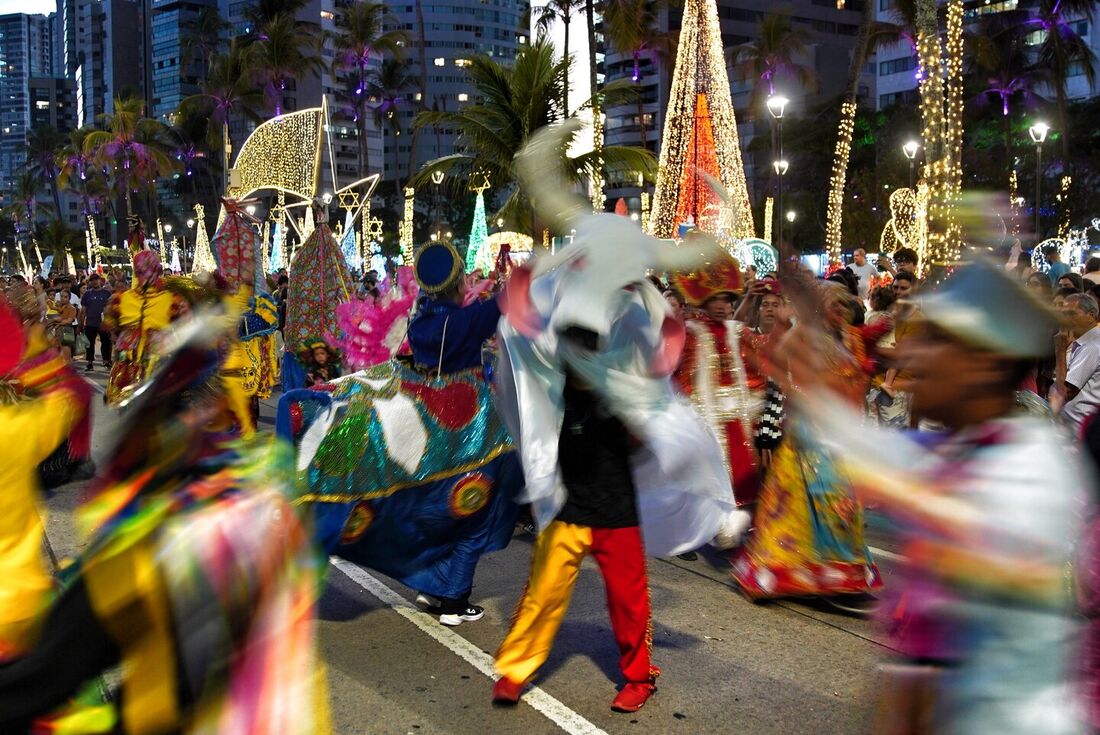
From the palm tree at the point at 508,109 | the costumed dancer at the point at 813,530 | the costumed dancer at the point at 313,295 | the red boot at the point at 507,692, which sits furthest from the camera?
the palm tree at the point at 508,109

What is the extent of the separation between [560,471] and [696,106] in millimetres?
15103

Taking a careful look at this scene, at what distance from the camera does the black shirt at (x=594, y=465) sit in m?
4.22

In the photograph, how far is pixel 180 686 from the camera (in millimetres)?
2004

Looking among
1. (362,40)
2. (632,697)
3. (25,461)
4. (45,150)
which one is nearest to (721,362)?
(632,697)

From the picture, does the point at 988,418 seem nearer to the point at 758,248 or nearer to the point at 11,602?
the point at 11,602

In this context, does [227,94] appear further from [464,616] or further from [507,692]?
[507,692]

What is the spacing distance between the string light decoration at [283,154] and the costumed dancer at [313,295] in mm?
2939

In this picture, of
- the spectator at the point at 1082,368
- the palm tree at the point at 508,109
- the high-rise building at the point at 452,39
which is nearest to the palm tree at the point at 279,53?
the palm tree at the point at 508,109

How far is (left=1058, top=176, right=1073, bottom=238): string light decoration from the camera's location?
3497cm

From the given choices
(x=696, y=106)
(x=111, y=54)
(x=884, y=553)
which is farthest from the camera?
(x=111, y=54)

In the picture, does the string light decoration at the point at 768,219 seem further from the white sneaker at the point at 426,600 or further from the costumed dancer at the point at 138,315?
→ the white sneaker at the point at 426,600

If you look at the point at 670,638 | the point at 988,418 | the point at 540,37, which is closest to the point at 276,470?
the point at 988,418

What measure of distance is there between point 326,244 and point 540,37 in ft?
31.9

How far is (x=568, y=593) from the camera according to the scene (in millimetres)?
4312
